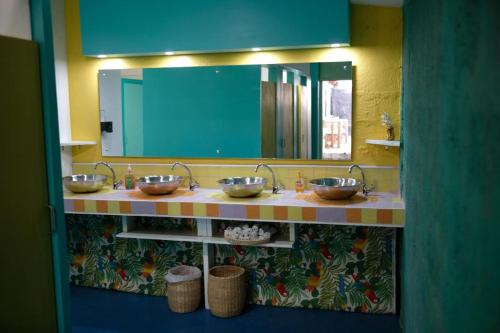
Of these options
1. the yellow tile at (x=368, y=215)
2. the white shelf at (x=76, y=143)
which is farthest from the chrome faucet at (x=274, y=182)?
the white shelf at (x=76, y=143)

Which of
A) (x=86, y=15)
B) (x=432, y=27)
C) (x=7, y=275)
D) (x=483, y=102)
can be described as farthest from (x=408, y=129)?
(x=86, y=15)

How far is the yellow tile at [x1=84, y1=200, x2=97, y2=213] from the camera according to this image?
158 inches

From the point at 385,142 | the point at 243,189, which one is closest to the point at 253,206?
the point at 243,189

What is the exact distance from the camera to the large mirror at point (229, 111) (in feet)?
13.3

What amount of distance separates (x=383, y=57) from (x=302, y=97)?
728mm

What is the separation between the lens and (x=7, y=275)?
226 cm

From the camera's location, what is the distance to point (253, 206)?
145 inches

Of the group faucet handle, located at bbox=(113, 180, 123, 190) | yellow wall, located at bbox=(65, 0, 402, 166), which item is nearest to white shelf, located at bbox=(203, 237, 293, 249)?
yellow wall, located at bbox=(65, 0, 402, 166)

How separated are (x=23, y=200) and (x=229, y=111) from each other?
7.37ft

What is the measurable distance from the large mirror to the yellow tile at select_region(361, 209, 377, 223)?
0.74 m

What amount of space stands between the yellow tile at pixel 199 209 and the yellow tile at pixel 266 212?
18.0 inches

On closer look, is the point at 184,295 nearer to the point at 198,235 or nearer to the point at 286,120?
the point at 198,235

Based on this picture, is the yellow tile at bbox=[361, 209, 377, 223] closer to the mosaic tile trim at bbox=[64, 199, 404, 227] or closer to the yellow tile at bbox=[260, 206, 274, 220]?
the mosaic tile trim at bbox=[64, 199, 404, 227]

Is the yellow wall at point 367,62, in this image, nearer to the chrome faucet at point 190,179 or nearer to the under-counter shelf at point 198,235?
the chrome faucet at point 190,179
